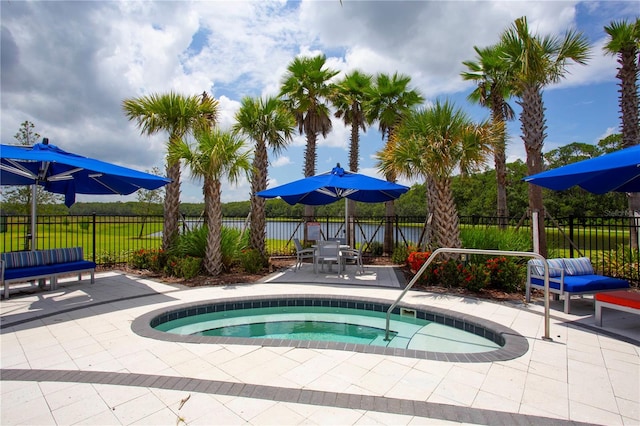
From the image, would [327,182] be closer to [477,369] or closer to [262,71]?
[262,71]

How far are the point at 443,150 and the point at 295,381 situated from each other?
597 cm

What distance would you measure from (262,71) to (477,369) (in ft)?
32.8

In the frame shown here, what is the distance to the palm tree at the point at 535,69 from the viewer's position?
809cm

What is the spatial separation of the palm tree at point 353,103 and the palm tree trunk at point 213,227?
6583 millimetres

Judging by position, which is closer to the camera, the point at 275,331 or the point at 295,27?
the point at 275,331

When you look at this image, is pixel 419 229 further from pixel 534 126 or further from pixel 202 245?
pixel 202 245

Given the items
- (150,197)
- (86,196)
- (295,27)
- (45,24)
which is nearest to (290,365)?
(45,24)

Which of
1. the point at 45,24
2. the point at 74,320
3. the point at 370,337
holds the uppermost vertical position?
the point at 45,24

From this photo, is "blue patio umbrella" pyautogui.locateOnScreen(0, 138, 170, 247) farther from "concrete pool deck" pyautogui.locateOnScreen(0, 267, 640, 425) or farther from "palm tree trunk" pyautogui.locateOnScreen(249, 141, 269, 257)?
"palm tree trunk" pyautogui.locateOnScreen(249, 141, 269, 257)

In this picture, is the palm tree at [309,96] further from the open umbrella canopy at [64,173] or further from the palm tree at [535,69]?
the open umbrella canopy at [64,173]

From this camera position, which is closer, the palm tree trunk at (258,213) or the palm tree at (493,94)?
the palm tree trunk at (258,213)

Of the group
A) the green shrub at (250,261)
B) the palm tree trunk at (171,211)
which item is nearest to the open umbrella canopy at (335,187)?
the green shrub at (250,261)

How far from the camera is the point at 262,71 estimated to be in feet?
34.9

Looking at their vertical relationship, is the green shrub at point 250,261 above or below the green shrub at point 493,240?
below
